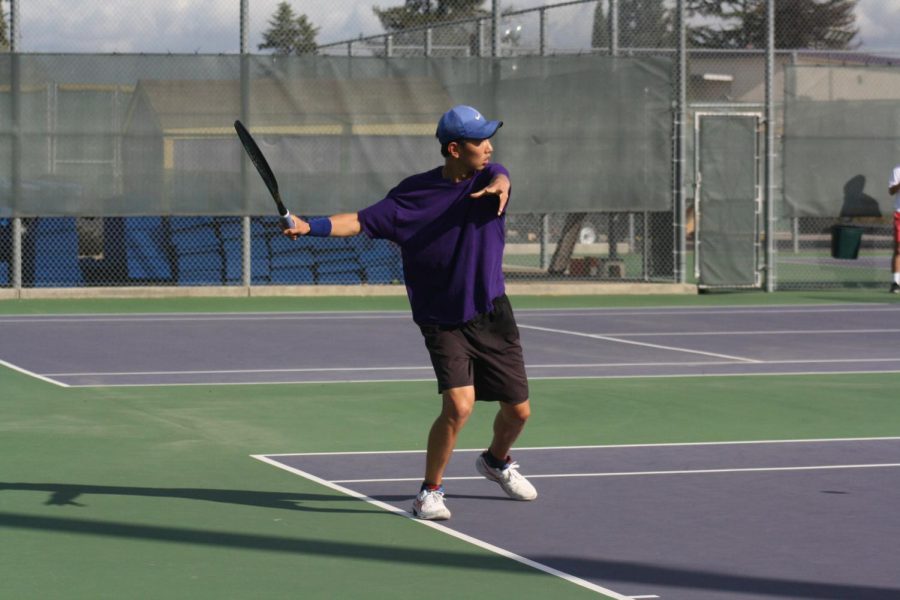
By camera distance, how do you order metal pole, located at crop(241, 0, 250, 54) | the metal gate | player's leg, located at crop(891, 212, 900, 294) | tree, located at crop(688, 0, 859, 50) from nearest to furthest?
metal pole, located at crop(241, 0, 250, 54) → player's leg, located at crop(891, 212, 900, 294) → the metal gate → tree, located at crop(688, 0, 859, 50)

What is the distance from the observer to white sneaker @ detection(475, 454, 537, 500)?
745 centimetres

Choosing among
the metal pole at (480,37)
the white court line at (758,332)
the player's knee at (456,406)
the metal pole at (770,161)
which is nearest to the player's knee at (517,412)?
the player's knee at (456,406)

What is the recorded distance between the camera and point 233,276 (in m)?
20.2

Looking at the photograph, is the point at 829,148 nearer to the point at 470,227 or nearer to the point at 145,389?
the point at 145,389

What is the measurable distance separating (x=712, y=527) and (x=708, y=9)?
40.9 meters

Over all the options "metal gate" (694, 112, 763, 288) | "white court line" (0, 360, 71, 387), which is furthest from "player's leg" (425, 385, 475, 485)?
"metal gate" (694, 112, 763, 288)

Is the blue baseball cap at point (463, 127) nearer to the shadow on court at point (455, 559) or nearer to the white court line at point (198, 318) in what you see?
the shadow on court at point (455, 559)

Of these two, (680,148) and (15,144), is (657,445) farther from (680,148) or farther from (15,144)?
(680,148)

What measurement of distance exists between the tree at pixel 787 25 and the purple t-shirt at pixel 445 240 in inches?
1566

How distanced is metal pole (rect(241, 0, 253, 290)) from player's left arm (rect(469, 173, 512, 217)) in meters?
13.0

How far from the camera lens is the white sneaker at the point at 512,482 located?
24.4ft

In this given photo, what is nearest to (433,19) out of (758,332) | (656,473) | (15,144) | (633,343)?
(15,144)

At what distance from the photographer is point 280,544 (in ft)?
21.4

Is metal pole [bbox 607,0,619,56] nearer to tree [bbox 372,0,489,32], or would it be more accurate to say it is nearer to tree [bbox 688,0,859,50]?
tree [bbox 372,0,489,32]
